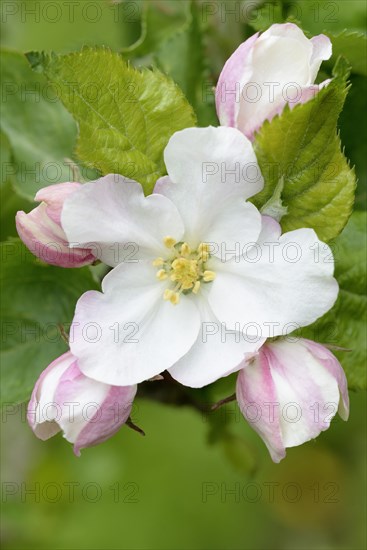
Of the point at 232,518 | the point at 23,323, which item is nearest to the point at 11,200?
the point at 23,323

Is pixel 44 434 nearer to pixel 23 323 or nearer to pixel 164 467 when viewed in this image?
pixel 23 323

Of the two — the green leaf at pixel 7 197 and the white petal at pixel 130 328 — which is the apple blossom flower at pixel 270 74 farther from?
the green leaf at pixel 7 197

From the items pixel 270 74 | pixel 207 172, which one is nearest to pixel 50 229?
pixel 207 172

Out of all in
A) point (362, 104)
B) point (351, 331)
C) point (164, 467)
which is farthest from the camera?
point (164, 467)

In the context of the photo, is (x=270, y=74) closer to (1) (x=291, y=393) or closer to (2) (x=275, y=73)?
(2) (x=275, y=73)

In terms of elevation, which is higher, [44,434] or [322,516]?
[44,434]

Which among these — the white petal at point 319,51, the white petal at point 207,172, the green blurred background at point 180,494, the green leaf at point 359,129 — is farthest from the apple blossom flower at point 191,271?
the green blurred background at point 180,494

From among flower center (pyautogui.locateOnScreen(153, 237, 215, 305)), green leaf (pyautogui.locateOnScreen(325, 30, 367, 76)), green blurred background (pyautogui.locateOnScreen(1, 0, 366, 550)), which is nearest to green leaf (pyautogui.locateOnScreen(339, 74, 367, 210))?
green leaf (pyautogui.locateOnScreen(325, 30, 367, 76))

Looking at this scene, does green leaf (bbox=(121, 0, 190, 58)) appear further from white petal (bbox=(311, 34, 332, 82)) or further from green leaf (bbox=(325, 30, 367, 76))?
white petal (bbox=(311, 34, 332, 82))
